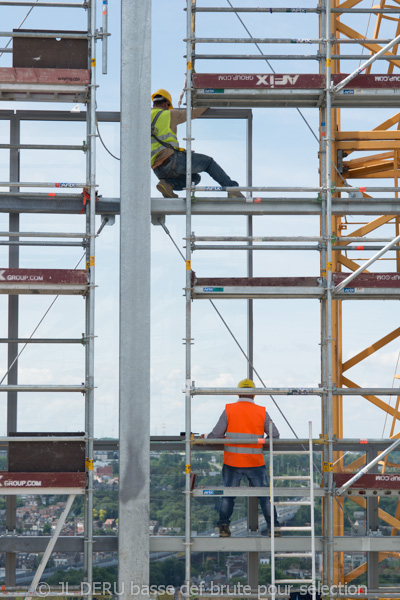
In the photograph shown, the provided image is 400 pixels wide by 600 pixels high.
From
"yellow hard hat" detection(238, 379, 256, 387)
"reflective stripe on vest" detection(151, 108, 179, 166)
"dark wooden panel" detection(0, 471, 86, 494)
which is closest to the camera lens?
"dark wooden panel" detection(0, 471, 86, 494)

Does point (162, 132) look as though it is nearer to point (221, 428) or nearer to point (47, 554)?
point (221, 428)

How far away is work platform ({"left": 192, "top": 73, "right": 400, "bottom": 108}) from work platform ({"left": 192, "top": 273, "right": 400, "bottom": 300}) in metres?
2.17

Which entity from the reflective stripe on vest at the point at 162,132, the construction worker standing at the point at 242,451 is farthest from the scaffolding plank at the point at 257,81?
the construction worker standing at the point at 242,451

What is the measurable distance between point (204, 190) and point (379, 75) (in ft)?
8.31

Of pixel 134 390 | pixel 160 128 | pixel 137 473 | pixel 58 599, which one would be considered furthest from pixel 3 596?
pixel 160 128

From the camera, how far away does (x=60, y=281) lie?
10.6m

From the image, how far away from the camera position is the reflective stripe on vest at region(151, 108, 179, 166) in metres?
11.2

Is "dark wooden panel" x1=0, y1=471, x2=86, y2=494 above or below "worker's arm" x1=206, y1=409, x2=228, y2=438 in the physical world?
below

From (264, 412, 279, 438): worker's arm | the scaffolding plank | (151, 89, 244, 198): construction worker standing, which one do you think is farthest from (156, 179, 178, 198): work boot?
(264, 412, 279, 438): worker's arm

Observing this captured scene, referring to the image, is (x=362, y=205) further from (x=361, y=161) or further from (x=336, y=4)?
(x=336, y=4)

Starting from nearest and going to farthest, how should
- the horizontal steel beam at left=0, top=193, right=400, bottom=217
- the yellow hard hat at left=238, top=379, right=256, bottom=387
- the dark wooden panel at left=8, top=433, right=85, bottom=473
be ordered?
the dark wooden panel at left=8, top=433, right=85, bottom=473 < the yellow hard hat at left=238, top=379, right=256, bottom=387 < the horizontal steel beam at left=0, top=193, right=400, bottom=217

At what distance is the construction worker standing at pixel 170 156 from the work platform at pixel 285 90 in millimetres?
418

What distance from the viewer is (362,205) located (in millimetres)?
10922

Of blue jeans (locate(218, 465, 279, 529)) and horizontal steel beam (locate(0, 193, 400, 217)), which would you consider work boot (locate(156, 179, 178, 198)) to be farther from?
blue jeans (locate(218, 465, 279, 529))
